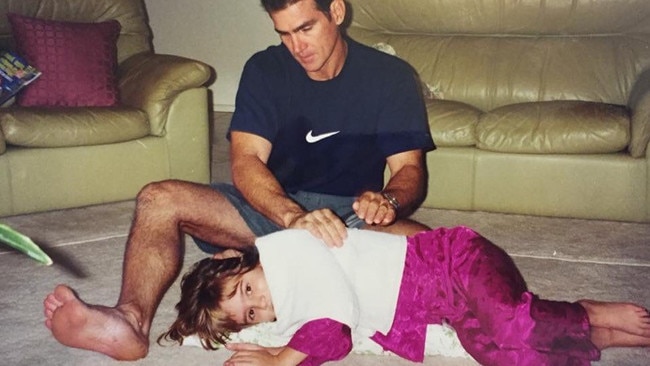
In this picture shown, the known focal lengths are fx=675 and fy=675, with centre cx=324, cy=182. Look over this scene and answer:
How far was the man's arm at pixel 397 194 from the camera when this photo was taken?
1612mm

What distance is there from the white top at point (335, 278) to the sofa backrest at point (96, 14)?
2.27 m

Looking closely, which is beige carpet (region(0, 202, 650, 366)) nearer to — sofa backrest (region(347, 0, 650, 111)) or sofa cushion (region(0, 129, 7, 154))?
sofa cushion (region(0, 129, 7, 154))

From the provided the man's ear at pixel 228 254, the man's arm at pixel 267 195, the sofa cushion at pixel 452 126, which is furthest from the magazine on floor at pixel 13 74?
the sofa cushion at pixel 452 126

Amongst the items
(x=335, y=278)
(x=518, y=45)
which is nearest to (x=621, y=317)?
(x=335, y=278)

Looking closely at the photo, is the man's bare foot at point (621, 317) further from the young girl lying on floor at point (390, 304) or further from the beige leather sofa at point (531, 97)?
the beige leather sofa at point (531, 97)

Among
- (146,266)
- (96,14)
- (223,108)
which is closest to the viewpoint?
(146,266)

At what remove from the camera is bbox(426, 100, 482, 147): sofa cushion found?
281cm

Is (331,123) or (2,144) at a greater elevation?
(331,123)

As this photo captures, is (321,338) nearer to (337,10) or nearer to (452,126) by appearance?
(337,10)

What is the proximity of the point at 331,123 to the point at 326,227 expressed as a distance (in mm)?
515

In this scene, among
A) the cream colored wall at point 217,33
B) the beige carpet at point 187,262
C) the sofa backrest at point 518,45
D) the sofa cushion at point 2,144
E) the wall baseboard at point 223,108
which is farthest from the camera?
the wall baseboard at point 223,108

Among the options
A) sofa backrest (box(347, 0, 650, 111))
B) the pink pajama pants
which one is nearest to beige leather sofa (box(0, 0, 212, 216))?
sofa backrest (box(347, 0, 650, 111))

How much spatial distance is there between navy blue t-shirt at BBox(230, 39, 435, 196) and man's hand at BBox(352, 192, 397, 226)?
36cm

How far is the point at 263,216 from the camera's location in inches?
74.3
